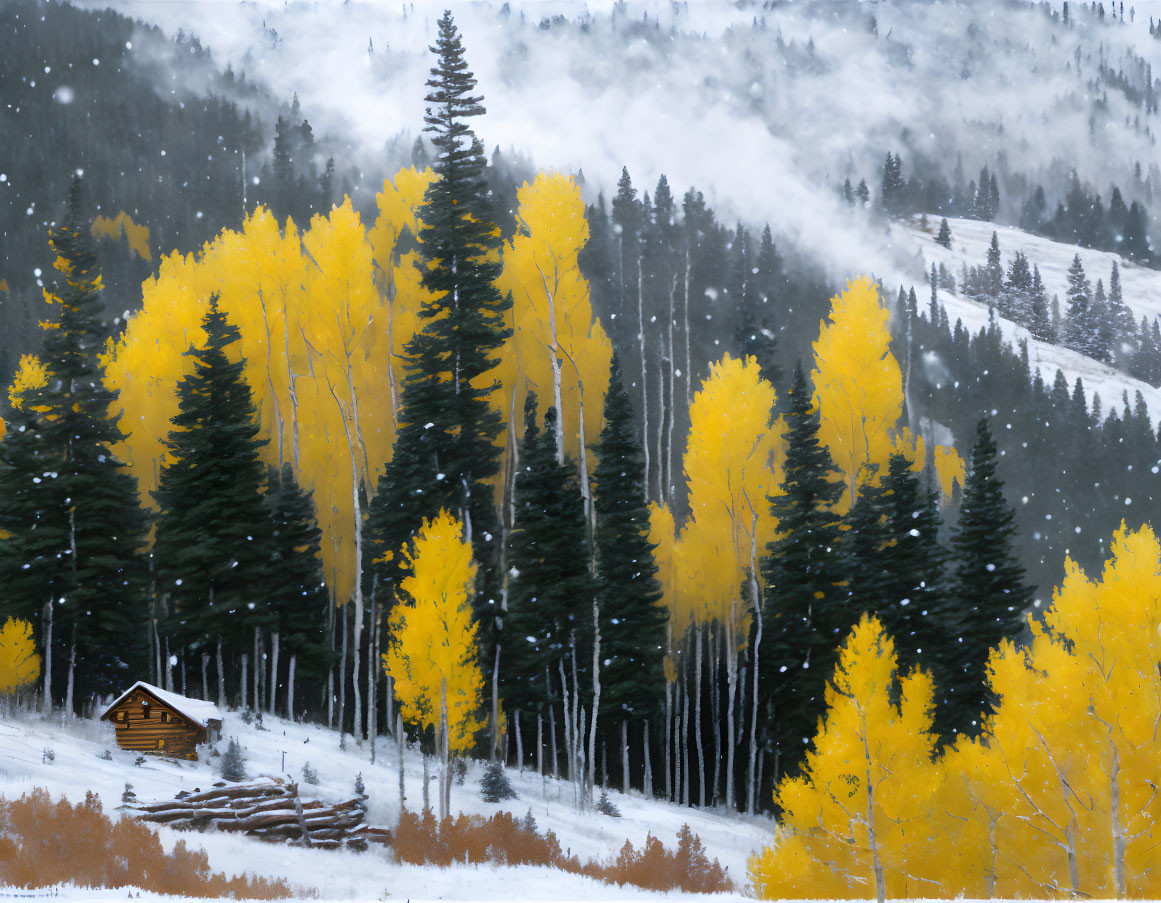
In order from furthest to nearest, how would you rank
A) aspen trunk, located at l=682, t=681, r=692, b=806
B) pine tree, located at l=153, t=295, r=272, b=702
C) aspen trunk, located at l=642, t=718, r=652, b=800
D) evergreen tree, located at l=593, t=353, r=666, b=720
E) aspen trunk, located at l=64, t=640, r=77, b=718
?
1. aspen trunk, located at l=682, t=681, r=692, b=806
2. aspen trunk, located at l=642, t=718, r=652, b=800
3. evergreen tree, located at l=593, t=353, r=666, b=720
4. pine tree, located at l=153, t=295, r=272, b=702
5. aspen trunk, located at l=64, t=640, r=77, b=718

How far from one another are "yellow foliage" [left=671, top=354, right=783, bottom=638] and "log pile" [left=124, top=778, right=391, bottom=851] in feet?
45.8

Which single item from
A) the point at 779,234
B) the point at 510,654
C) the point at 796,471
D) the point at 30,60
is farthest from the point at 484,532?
the point at 30,60

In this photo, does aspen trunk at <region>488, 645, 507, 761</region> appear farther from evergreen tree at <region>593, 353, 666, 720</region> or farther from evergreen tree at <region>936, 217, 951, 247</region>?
evergreen tree at <region>936, 217, 951, 247</region>

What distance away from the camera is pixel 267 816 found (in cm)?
1398

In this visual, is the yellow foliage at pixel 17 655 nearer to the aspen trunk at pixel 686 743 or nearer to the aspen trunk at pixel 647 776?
the aspen trunk at pixel 647 776

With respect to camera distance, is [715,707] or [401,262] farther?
[401,262]

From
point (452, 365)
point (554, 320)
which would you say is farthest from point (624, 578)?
point (554, 320)

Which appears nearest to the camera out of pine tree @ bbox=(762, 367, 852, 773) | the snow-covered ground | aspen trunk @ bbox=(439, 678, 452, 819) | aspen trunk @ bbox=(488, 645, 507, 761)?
the snow-covered ground

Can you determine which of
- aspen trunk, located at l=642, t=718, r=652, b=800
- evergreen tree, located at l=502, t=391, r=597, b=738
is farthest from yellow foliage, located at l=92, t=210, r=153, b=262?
aspen trunk, located at l=642, t=718, r=652, b=800

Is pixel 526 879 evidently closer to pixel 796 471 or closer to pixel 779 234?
pixel 796 471

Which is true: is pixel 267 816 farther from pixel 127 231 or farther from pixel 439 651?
pixel 127 231

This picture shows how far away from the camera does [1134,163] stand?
124 ft

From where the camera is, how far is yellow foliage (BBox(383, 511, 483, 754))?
60.0ft

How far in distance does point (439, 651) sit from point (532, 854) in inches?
187
